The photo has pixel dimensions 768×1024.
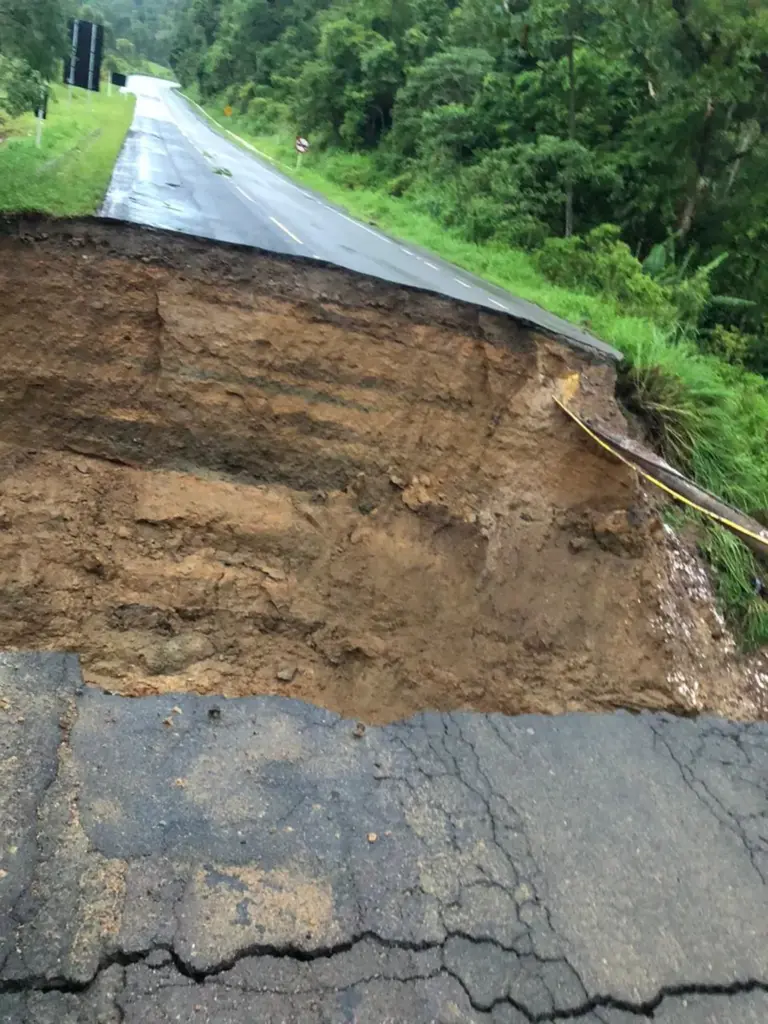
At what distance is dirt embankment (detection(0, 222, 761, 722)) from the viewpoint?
477cm

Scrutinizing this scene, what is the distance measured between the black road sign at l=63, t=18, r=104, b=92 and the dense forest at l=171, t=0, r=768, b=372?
8901 millimetres

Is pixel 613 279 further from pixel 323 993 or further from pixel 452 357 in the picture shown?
pixel 323 993

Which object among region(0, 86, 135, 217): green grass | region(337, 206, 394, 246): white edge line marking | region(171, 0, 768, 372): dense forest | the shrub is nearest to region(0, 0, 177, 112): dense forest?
region(0, 86, 135, 217): green grass

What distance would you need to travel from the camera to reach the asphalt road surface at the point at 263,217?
9.54 meters

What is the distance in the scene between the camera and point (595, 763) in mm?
4441

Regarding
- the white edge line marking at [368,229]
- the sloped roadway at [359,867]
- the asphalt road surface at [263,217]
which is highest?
the asphalt road surface at [263,217]

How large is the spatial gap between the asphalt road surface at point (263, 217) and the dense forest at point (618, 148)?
10.6 feet

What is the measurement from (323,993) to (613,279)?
1376 cm

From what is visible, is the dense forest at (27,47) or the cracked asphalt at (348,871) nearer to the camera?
the cracked asphalt at (348,871)

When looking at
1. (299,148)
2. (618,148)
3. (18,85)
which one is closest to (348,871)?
(18,85)

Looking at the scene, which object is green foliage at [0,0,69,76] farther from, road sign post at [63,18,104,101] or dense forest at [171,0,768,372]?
dense forest at [171,0,768,372]

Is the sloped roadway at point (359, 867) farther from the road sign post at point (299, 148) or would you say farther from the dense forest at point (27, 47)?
the road sign post at point (299, 148)

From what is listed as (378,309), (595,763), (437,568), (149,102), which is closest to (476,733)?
(595,763)

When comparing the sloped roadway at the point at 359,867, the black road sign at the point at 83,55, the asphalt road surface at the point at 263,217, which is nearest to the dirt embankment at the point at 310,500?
the sloped roadway at the point at 359,867
